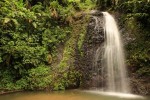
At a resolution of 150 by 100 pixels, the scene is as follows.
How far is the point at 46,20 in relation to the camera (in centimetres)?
1402

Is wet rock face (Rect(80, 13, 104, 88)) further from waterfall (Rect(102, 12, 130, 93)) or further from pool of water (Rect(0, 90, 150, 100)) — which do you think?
pool of water (Rect(0, 90, 150, 100))

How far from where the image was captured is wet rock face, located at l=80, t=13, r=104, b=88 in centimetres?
1139

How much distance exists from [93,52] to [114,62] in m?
1.33

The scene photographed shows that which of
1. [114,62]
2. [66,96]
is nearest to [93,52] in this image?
[114,62]

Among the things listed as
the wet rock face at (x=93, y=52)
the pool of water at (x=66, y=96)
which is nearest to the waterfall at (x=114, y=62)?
the wet rock face at (x=93, y=52)

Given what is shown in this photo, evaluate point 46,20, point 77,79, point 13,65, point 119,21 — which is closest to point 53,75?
point 77,79

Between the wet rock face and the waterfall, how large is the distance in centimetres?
31

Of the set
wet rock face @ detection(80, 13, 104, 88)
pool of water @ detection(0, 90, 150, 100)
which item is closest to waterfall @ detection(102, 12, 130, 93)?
wet rock face @ detection(80, 13, 104, 88)

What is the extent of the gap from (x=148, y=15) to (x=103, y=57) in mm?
2910

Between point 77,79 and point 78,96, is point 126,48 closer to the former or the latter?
point 77,79

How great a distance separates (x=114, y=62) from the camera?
37.4 feet

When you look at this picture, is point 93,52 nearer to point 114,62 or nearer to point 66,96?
point 114,62

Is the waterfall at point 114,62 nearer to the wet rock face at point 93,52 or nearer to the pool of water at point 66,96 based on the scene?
the wet rock face at point 93,52

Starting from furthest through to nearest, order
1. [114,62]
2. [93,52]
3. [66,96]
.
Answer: [93,52] → [114,62] → [66,96]
